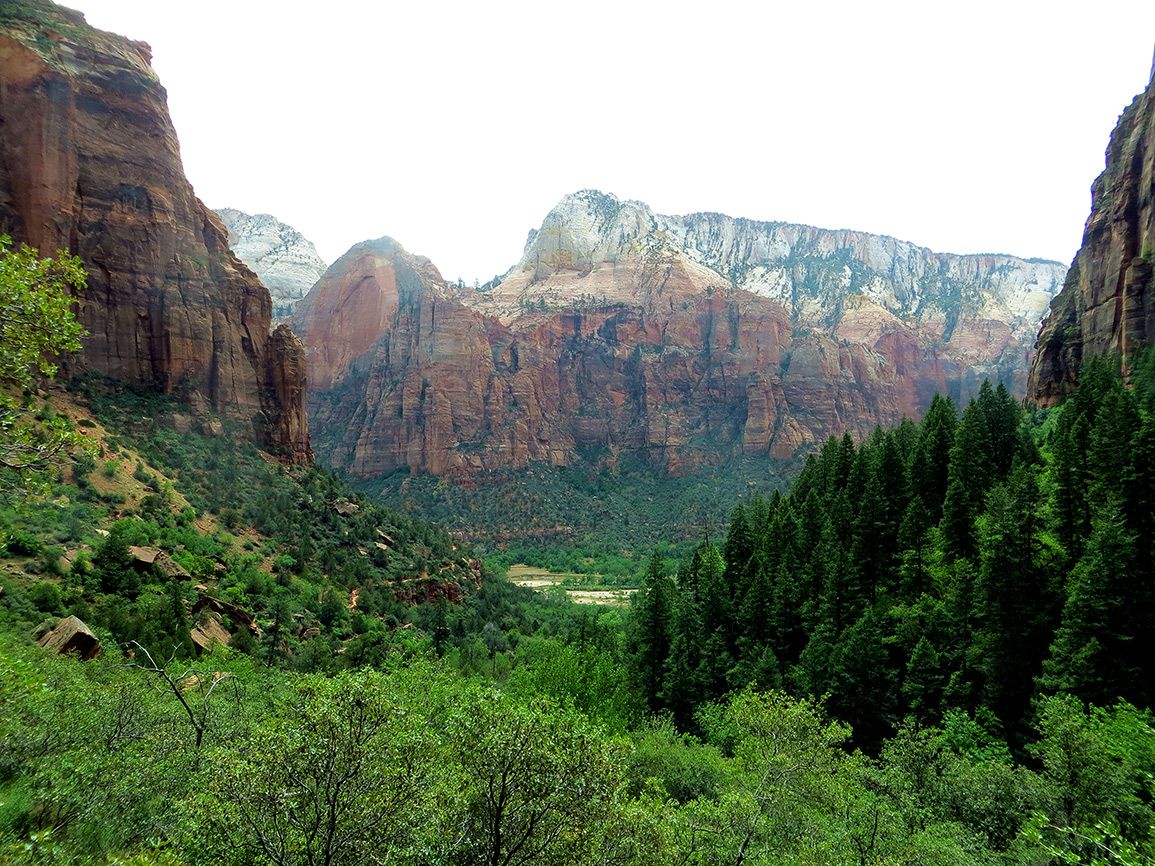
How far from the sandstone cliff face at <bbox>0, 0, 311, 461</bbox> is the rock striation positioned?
7784cm

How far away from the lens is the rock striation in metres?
151

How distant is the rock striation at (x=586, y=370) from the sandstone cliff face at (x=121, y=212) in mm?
77839

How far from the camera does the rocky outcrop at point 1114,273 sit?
55.4m

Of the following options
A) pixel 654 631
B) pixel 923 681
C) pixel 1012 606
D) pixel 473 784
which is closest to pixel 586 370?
pixel 654 631

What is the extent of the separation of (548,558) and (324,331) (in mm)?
102188

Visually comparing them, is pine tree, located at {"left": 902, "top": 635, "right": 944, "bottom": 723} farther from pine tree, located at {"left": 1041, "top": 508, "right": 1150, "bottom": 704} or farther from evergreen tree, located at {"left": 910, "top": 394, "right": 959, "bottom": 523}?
evergreen tree, located at {"left": 910, "top": 394, "right": 959, "bottom": 523}

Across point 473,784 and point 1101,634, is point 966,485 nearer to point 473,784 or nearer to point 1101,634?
point 1101,634

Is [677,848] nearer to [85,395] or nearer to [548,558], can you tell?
[85,395]

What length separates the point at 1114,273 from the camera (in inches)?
2365

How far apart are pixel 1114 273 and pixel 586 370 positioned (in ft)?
413

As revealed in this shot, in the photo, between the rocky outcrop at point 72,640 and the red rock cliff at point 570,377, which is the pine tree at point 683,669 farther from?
the red rock cliff at point 570,377

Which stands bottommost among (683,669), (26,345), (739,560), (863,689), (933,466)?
(683,669)

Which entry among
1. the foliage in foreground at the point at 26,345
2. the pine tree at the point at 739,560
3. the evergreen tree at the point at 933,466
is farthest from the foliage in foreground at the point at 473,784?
the pine tree at the point at 739,560

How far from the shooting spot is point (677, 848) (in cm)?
1299
